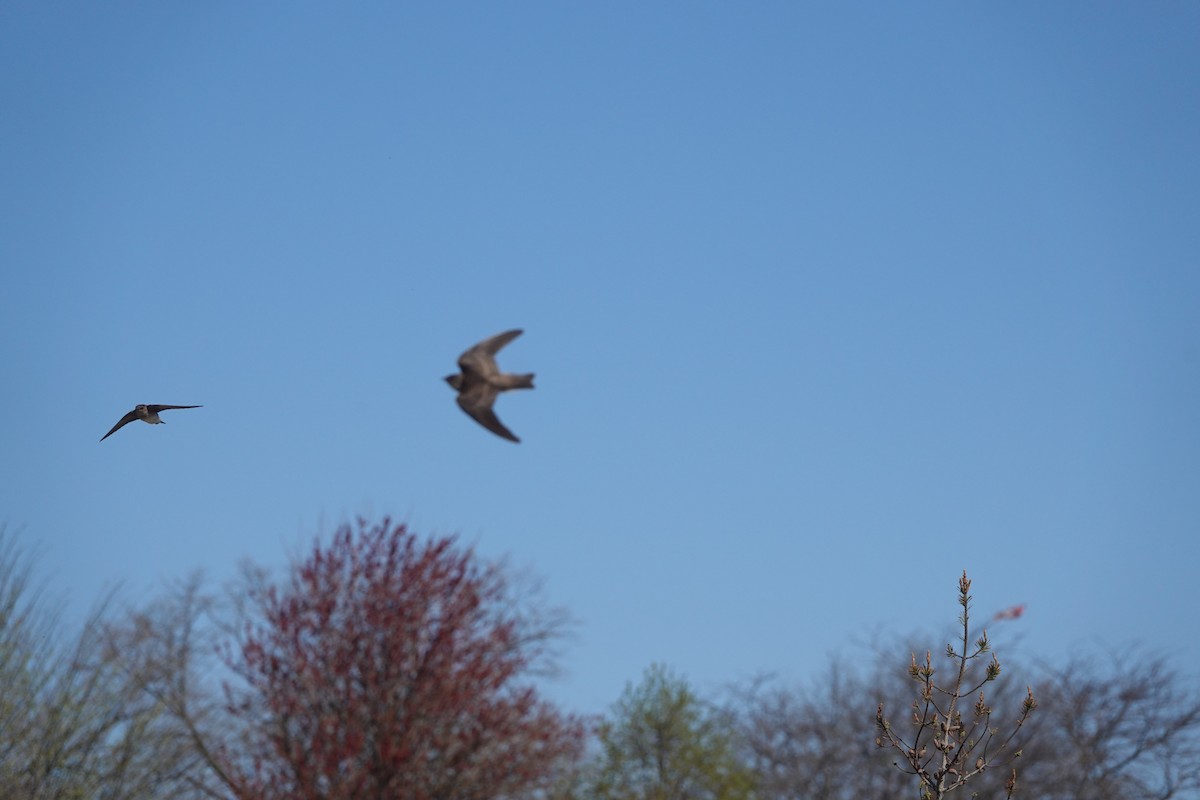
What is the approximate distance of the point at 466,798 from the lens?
2544cm

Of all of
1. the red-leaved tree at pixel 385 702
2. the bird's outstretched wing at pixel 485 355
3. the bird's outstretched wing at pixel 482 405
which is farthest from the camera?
the red-leaved tree at pixel 385 702

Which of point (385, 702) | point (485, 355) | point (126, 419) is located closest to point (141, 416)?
point (126, 419)

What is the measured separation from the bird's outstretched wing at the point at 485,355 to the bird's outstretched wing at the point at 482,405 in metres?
0.08

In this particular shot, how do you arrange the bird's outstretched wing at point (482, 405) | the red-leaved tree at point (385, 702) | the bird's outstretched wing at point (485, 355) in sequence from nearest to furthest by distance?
the bird's outstretched wing at point (482, 405) → the bird's outstretched wing at point (485, 355) → the red-leaved tree at point (385, 702)

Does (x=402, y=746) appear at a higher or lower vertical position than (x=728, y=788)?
lower

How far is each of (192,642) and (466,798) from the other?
1502cm

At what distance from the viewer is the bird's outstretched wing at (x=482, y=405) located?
5.27 meters

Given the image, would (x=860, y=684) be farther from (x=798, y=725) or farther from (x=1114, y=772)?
(x=1114, y=772)

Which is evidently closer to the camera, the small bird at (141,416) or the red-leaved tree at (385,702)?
the small bird at (141,416)

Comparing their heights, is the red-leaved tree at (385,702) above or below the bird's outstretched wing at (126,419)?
above

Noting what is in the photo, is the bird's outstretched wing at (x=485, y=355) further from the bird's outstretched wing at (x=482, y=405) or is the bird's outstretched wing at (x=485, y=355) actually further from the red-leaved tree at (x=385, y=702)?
the red-leaved tree at (x=385, y=702)

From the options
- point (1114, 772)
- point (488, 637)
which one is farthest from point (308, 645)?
point (1114, 772)

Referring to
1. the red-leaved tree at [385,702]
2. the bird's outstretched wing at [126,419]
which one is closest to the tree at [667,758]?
the red-leaved tree at [385,702]

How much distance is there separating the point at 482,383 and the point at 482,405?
4.4 inches
